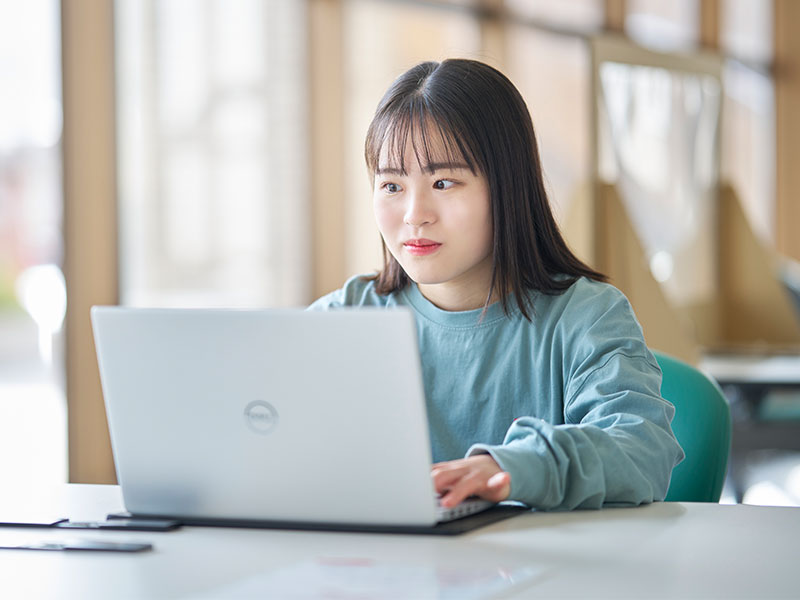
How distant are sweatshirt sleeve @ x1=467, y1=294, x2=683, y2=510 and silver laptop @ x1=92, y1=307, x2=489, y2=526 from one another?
7cm

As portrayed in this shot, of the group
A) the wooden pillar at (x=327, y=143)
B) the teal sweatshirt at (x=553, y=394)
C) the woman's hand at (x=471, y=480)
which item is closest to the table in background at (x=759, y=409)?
the wooden pillar at (x=327, y=143)

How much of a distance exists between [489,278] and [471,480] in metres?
0.45

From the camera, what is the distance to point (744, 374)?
9.43 feet

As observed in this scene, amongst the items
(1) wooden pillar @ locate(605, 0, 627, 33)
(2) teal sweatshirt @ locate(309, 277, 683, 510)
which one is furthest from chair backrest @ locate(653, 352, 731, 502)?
(1) wooden pillar @ locate(605, 0, 627, 33)

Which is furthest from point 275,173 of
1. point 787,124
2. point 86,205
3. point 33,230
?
point 787,124

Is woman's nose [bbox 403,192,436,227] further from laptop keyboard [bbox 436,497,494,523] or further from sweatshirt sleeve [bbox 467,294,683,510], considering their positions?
laptop keyboard [bbox 436,497,494,523]

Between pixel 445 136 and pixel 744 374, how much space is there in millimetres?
A: 1795

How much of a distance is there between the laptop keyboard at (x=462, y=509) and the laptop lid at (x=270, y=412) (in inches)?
1.2

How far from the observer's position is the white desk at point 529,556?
0.86 m

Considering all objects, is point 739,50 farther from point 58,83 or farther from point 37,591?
point 37,591

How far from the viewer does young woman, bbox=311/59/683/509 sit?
4.17ft

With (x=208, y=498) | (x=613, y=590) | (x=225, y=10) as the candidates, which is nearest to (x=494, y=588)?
(x=613, y=590)

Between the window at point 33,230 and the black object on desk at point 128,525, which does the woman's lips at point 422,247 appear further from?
the window at point 33,230

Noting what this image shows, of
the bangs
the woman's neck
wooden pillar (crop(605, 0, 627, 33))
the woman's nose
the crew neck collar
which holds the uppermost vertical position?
wooden pillar (crop(605, 0, 627, 33))
